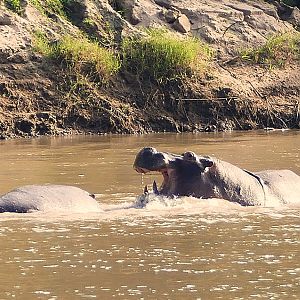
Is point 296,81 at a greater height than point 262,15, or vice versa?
point 262,15

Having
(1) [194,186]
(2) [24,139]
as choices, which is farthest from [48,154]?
(1) [194,186]

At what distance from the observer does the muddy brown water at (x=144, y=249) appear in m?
5.65

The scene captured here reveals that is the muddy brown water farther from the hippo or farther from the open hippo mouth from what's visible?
the open hippo mouth

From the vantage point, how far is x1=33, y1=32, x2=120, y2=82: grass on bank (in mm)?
18656

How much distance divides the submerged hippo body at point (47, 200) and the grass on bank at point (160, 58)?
33.8 feet

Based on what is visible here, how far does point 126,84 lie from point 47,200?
10.5 meters

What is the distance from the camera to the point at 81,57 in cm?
1873

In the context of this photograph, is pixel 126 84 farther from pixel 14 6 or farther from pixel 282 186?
pixel 282 186

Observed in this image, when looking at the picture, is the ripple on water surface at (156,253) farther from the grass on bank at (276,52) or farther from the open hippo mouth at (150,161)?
the grass on bank at (276,52)

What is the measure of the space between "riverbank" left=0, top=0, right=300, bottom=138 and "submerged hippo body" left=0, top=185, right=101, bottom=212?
834 cm

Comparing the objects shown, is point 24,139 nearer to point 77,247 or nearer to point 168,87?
point 168,87

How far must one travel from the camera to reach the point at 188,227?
25.4 feet

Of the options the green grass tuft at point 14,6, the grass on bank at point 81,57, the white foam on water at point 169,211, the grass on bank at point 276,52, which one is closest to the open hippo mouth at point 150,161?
the white foam on water at point 169,211

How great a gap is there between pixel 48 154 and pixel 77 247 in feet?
23.1
